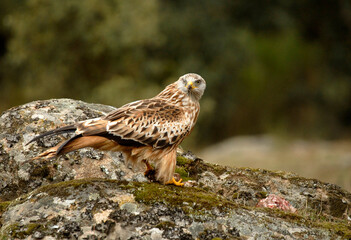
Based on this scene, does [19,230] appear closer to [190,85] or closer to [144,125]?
[144,125]

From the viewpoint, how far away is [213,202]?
6281 mm

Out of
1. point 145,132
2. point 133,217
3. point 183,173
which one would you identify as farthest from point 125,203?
point 183,173

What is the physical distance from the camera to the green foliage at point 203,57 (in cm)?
2231

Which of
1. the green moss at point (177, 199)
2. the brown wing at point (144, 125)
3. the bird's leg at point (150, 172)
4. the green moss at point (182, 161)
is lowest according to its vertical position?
the green moss at point (177, 199)

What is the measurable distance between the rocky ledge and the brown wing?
673 millimetres

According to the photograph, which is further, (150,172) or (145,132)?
(150,172)

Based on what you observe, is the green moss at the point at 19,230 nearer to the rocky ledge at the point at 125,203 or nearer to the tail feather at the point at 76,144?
the rocky ledge at the point at 125,203

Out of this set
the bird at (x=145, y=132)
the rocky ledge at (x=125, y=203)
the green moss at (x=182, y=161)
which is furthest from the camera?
the green moss at (x=182, y=161)

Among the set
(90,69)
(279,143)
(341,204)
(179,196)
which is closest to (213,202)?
(179,196)

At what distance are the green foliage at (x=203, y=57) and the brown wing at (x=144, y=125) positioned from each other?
11.9m

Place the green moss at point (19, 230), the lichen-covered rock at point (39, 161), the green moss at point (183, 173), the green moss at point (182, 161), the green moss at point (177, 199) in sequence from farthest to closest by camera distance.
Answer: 1. the green moss at point (182, 161)
2. the green moss at point (183, 173)
3. the lichen-covered rock at point (39, 161)
4. the green moss at point (177, 199)
5. the green moss at point (19, 230)

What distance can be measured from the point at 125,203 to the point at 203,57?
72.4 feet

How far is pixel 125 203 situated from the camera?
6.07 m

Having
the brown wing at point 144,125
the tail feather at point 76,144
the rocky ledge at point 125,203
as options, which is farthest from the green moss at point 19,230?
the brown wing at point 144,125
